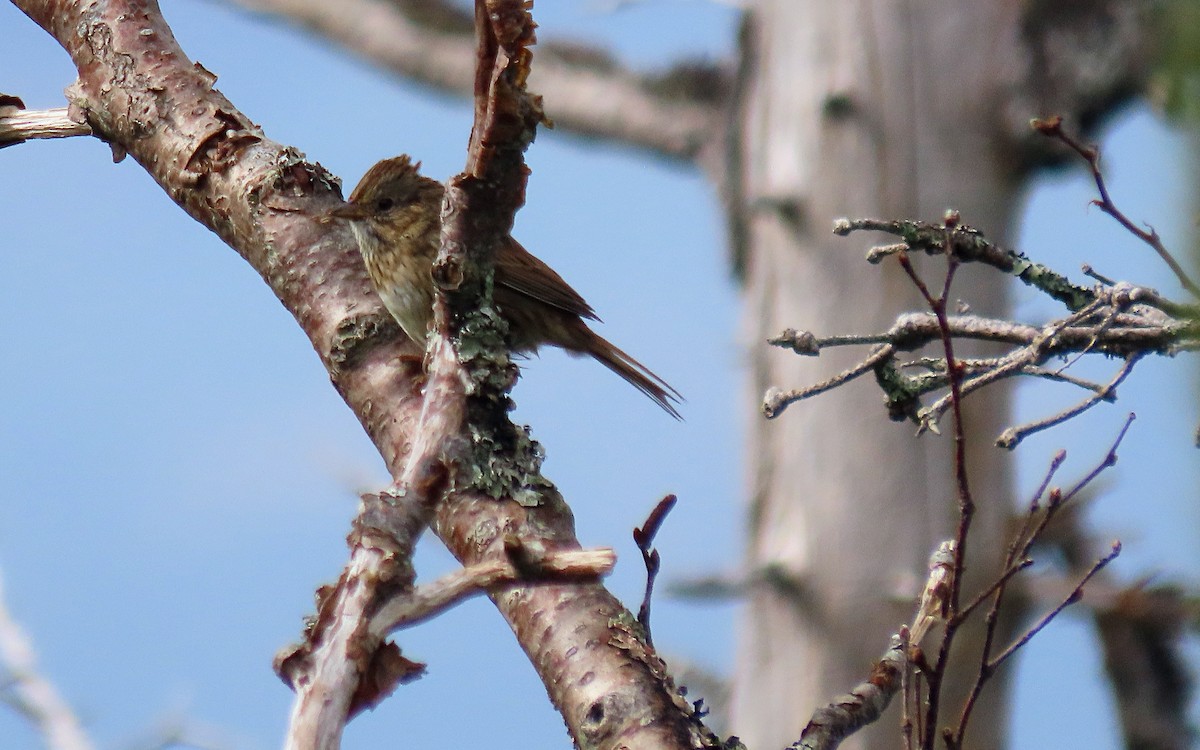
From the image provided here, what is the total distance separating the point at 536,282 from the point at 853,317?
3.94 ft

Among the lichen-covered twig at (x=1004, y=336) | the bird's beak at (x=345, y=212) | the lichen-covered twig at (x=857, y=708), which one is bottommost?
the lichen-covered twig at (x=857, y=708)

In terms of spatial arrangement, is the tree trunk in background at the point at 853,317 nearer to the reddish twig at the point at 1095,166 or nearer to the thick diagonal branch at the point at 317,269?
the thick diagonal branch at the point at 317,269

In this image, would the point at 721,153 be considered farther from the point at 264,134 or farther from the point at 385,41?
the point at 264,134

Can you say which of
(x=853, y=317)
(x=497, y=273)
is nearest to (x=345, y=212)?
(x=497, y=273)

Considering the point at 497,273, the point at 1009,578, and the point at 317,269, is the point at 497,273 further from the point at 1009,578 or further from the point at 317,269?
the point at 1009,578

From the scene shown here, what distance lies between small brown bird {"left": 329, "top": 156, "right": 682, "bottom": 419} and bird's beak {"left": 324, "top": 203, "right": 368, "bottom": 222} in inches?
11.9

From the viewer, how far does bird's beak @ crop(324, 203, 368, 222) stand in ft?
8.95

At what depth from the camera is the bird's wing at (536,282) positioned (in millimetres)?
3344

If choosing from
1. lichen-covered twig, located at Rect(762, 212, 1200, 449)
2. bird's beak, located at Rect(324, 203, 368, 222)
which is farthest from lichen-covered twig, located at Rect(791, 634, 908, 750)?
bird's beak, located at Rect(324, 203, 368, 222)

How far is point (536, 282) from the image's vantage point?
3389 mm

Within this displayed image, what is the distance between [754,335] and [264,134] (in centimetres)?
204

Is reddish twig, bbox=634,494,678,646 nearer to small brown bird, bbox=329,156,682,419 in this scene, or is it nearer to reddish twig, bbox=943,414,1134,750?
reddish twig, bbox=943,414,1134,750

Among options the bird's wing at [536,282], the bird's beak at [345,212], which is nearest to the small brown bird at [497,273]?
the bird's wing at [536,282]

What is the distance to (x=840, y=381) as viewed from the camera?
1744mm
